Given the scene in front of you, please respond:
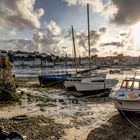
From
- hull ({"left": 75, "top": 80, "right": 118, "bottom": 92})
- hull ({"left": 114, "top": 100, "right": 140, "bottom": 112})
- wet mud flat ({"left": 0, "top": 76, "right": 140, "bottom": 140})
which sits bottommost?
wet mud flat ({"left": 0, "top": 76, "right": 140, "bottom": 140})

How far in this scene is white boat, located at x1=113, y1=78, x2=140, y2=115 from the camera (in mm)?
16844

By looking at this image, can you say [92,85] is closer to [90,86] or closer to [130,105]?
[90,86]

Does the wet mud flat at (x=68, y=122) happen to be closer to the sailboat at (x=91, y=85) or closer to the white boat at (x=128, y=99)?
the white boat at (x=128, y=99)

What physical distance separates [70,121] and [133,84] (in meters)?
4.87

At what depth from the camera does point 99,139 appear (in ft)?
44.6

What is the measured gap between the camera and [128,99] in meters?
16.8

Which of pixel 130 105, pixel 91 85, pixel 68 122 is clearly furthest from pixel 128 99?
pixel 91 85

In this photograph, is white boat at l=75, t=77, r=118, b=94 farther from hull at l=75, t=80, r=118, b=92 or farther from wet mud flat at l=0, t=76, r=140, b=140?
wet mud flat at l=0, t=76, r=140, b=140

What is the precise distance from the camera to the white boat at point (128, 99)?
16844 millimetres

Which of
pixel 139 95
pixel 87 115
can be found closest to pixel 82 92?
pixel 87 115

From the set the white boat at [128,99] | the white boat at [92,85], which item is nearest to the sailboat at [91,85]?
the white boat at [92,85]

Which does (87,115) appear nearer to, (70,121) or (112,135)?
(70,121)

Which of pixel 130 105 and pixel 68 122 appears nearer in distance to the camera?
pixel 68 122

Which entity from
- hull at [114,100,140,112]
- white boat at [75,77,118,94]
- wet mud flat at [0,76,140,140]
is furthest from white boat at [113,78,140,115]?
white boat at [75,77,118,94]
